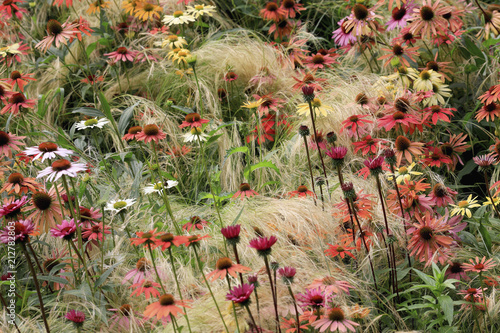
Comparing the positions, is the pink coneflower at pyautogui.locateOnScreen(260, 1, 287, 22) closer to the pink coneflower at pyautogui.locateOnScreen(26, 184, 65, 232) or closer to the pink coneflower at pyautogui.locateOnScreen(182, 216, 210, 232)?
the pink coneflower at pyautogui.locateOnScreen(182, 216, 210, 232)

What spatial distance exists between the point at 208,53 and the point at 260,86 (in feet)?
1.54

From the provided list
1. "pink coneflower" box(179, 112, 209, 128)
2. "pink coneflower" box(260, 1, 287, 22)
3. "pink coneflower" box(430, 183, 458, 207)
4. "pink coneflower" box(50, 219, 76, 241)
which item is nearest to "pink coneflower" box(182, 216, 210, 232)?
"pink coneflower" box(179, 112, 209, 128)

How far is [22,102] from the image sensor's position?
208cm

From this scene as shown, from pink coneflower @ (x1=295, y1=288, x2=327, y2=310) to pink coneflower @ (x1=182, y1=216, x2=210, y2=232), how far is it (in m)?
0.64

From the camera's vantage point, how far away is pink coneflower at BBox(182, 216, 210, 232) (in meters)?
2.04

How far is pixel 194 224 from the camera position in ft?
6.66

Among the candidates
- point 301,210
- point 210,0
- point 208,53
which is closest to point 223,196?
point 301,210

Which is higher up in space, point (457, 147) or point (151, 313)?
point (151, 313)

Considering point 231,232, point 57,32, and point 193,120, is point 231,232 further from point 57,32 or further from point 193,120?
point 57,32

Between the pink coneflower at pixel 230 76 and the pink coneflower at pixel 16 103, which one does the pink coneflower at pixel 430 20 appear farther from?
the pink coneflower at pixel 16 103

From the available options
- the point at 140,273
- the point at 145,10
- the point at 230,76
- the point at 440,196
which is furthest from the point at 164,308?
the point at 145,10

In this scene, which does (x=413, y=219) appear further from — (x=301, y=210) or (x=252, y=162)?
(x=252, y=162)

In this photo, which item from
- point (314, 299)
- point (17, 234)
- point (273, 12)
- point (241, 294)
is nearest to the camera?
point (241, 294)

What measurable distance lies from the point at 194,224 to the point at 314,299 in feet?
2.60
